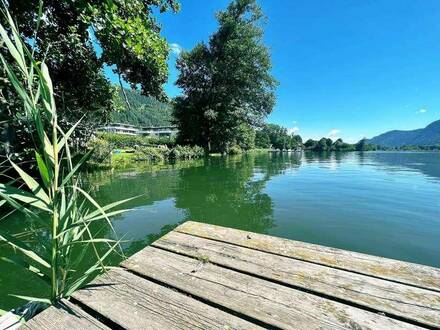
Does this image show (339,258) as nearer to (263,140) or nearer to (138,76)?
(138,76)

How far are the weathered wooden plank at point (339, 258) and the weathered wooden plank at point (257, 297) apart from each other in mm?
404

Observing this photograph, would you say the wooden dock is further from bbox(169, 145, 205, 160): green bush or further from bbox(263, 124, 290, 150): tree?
bbox(263, 124, 290, 150): tree

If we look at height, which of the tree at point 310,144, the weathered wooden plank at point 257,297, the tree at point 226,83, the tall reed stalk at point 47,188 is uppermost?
the tree at point 226,83

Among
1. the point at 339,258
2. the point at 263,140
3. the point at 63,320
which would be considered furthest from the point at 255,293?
the point at 263,140

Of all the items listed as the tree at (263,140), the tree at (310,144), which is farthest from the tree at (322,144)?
the tree at (263,140)

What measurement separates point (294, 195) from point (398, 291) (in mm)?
5800

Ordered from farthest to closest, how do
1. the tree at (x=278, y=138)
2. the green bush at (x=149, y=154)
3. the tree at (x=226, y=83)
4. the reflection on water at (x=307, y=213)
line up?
the tree at (x=278, y=138) → the tree at (x=226, y=83) → the green bush at (x=149, y=154) → the reflection on water at (x=307, y=213)

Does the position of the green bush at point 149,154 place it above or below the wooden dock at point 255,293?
above

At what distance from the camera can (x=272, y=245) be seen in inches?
79.4

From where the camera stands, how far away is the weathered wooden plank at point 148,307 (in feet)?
3.99

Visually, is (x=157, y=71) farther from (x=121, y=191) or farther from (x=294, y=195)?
(x=294, y=195)

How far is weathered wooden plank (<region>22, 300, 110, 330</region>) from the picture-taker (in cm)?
120

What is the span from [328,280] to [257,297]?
0.48 metres

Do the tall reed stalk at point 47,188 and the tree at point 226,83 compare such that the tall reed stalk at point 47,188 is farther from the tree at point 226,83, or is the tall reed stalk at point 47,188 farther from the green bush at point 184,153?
the tree at point 226,83
